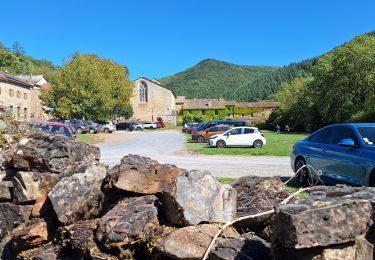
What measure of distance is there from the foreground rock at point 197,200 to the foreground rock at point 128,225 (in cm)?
21

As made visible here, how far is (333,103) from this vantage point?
54.3 m

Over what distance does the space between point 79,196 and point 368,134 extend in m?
6.16

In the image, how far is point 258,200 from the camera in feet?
17.5

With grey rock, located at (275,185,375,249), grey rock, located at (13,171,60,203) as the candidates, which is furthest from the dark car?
grey rock, located at (275,185,375,249)

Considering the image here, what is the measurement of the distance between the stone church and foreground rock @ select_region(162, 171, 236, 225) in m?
98.1

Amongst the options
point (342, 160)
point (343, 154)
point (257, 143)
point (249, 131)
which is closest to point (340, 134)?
point (343, 154)

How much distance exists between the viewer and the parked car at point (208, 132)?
37.4 meters

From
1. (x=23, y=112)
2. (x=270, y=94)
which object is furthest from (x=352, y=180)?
(x=270, y=94)

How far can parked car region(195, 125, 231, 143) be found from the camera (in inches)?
1473

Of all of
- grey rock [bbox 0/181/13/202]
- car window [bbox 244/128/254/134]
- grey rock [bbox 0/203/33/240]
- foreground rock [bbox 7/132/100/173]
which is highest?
foreground rock [bbox 7/132/100/173]

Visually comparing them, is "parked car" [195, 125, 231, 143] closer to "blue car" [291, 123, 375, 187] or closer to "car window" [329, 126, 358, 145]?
"blue car" [291, 123, 375, 187]

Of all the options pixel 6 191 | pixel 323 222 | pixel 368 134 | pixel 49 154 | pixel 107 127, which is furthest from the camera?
pixel 107 127

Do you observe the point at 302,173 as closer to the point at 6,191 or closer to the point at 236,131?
the point at 6,191

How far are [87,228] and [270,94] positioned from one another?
165 m
